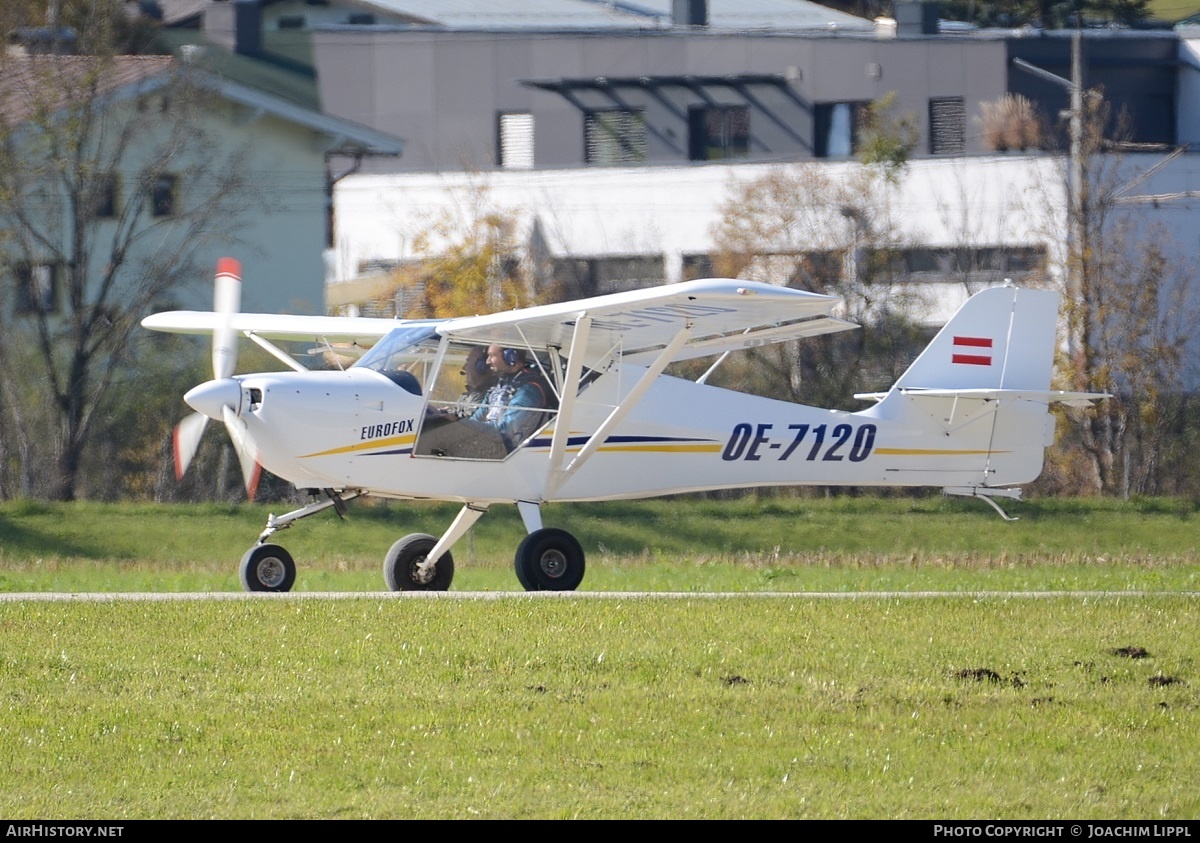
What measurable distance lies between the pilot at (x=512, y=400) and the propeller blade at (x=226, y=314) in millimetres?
2444

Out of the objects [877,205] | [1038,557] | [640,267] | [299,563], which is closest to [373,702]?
[299,563]

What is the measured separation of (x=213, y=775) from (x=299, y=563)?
15566 millimetres

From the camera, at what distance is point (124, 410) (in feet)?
91.0

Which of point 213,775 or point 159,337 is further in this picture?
point 159,337

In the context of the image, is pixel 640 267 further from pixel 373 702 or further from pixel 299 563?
pixel 373 702

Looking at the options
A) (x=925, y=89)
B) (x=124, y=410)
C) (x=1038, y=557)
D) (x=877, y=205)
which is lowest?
(x=1038, y=557)

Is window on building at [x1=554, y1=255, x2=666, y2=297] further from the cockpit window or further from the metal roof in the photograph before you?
the cockpit window

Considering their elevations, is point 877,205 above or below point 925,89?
Answer: below

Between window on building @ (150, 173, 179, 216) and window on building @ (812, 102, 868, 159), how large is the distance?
58.4ft

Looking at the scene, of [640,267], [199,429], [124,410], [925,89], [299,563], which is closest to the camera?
[199,429]

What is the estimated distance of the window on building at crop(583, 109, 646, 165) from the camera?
43.7 metres

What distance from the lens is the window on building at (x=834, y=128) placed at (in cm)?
4191

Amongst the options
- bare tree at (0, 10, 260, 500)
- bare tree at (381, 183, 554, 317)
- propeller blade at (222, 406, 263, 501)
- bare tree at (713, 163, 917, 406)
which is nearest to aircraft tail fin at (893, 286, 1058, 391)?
propeller blade at (222, 406, 263, 501)
